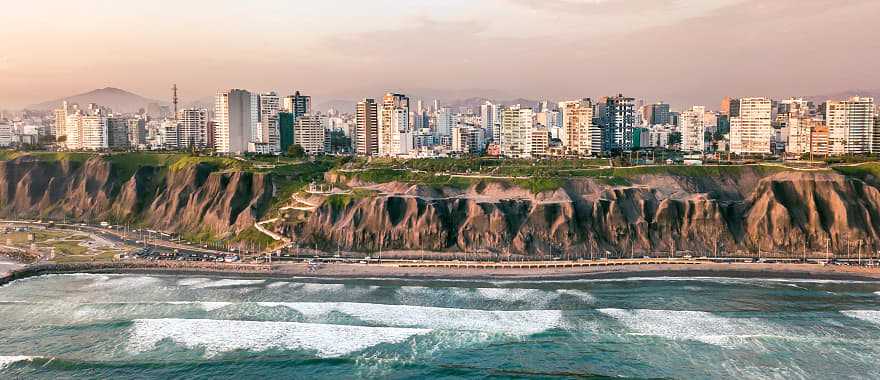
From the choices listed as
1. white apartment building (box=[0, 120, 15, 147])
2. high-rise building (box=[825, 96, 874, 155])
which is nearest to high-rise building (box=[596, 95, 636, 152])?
high-rise building (box=[825, 96, 874, 155])

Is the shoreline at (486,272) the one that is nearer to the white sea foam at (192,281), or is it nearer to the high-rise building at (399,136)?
the white sea foam at (192,281)

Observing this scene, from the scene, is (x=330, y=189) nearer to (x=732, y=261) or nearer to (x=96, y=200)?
(x=96, y=200)

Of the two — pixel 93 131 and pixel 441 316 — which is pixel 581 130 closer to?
pixel 441 316

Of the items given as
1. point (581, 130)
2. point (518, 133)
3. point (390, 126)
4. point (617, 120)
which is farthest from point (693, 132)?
point (390, 126)

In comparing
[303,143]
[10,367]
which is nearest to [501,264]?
[10,367]

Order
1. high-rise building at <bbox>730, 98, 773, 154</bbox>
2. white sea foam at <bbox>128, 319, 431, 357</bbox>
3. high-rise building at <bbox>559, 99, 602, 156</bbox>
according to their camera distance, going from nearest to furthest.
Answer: white sea foam at <bbox>128, 319, 431, 357</bbox> → high-rise building at <bbox>730, 98, 773, 154</bbox> → high-rise building at <bbox>559, 99, 602, 156</bbox>

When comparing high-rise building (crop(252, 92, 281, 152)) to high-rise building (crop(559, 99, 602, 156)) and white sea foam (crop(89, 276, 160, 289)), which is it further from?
white sea foam (crop(89, 276, 160, 289))
